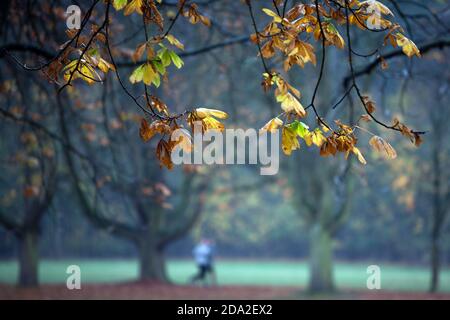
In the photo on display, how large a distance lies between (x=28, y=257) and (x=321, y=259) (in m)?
9.01

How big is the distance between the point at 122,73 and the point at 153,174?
6874mm

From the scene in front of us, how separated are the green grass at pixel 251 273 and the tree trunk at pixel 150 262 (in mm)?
2789

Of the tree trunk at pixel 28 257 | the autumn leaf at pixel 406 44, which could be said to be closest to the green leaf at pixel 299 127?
the autumn leaf at pixel 406 44

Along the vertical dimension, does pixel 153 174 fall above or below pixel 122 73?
below

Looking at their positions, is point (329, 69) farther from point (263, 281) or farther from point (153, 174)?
point (263, 281)

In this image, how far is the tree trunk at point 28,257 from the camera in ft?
53.4

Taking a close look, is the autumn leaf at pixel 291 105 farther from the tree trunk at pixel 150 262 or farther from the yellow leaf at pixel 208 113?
the tree trunk at pixel 150 262

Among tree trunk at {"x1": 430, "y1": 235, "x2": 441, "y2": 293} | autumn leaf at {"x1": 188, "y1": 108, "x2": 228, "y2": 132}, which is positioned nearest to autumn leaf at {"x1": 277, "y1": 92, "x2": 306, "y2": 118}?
autumn leaf at {"x1": 188, "y1": 108, "x2": 228, "y2": 132}

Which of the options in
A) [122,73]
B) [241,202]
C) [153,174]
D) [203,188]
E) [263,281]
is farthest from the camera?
[241,202]

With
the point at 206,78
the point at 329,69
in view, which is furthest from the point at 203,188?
the point at 329,69

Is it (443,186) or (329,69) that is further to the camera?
(443,186)

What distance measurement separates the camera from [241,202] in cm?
3475

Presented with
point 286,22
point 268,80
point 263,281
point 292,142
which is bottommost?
point 263,281

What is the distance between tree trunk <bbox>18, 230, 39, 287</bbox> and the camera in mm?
16266
